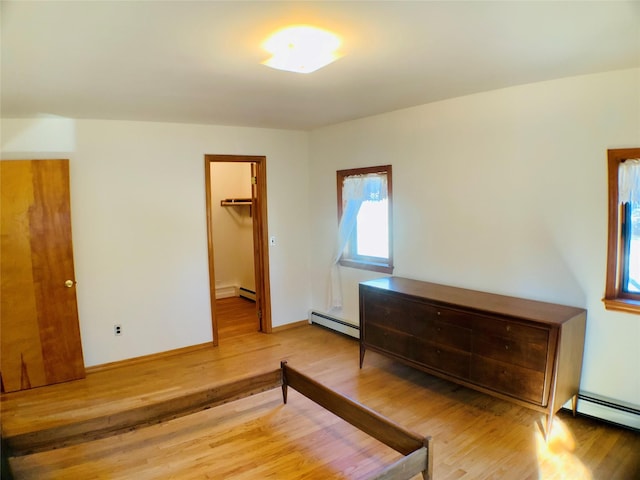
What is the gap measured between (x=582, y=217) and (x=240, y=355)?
3.34 m

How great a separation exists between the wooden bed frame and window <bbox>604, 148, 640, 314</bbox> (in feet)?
5.47

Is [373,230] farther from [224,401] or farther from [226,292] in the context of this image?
[226,292]

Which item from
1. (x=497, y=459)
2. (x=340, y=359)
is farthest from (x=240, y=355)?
(x=497, y=459)

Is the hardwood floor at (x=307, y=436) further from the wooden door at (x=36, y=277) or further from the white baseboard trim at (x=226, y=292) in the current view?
the white baseboard trim at (x=226, y=292)

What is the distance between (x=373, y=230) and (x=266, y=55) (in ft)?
8.30

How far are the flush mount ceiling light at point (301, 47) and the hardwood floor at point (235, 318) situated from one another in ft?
11.3

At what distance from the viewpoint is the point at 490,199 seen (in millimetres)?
3254

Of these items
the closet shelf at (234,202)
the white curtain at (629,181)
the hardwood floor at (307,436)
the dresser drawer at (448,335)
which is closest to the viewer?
the hardwood floor at (307,436)

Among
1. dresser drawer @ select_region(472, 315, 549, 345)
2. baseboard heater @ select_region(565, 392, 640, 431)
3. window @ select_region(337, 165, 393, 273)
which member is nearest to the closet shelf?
window @ select_region(337, 165, 393, 273)

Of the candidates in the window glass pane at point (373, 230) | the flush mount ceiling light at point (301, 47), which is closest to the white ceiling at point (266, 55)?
the flush mount ceiling light at point (301, 47)

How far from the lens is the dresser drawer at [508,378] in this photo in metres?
2.59

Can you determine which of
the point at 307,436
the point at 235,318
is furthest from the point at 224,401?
the point at 235,318

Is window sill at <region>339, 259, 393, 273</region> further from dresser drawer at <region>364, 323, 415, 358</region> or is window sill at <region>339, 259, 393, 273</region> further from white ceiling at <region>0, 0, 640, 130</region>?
white ceiling at <region>0, 0, 640, 130</region>

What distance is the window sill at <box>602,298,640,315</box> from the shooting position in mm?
2559
